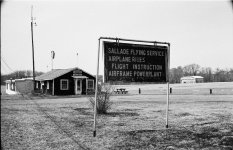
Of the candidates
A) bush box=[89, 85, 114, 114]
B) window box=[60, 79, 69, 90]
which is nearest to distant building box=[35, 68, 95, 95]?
window box=[60, 79, 69, 90]

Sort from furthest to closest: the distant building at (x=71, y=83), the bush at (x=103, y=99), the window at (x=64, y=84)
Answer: the window at (x=64, y=84)
the distant building at (x=71, y=83)
the bush at (x=103, y=99)

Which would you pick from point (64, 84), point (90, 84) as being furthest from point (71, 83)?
point (90, 84)

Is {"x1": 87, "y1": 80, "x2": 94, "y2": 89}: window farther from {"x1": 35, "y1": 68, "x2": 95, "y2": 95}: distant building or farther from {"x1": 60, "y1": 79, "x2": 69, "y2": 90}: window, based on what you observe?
{"x1": 60, "y1": 79, "x2": 69, "y2": 90}: window

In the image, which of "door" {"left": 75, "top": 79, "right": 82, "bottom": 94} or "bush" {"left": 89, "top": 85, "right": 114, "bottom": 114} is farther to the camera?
"door" {"left": 75, "top": 79, "right": 82, "bottom": 94}

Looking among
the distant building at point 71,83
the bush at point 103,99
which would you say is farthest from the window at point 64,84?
the bush at point 103,99

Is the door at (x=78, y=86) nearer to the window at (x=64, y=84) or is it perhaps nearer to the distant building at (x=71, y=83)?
the distant building at (x=71, y=83)

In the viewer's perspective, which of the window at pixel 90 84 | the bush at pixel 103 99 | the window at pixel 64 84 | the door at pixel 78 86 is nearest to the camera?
the bush at pixel 103 99

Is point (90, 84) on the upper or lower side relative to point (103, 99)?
lower

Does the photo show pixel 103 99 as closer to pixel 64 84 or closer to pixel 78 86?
pixel 64 84

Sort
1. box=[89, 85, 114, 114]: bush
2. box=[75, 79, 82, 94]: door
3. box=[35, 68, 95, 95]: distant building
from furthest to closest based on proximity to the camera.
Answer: box=[75, 79, 82, 94]: door, box=[35, 68, 95, 95]: distant building, box=[89, 85, 114, 114]: bush

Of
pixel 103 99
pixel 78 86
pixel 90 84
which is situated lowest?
pixel 78 86

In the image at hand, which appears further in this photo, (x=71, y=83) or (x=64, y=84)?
(x=71, y=83)

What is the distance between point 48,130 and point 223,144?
5287 millimetres

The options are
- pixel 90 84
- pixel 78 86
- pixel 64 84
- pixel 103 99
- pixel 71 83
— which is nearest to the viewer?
pixel 103 99
